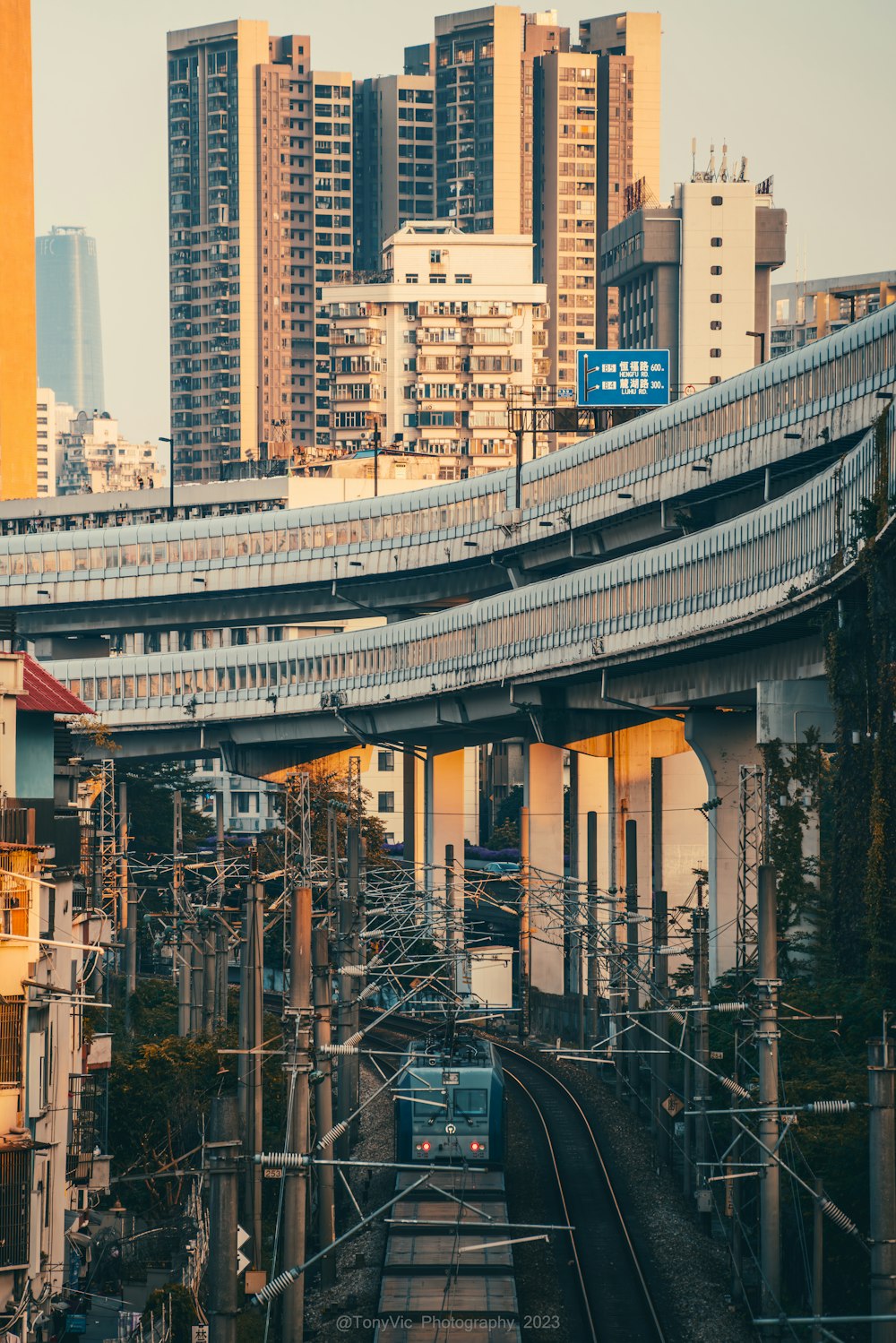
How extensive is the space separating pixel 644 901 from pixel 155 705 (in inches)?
921

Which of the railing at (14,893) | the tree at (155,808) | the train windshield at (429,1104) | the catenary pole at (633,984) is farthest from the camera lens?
the tree at (155,808)

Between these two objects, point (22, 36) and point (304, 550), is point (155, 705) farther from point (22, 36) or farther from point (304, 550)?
point (22, 36)

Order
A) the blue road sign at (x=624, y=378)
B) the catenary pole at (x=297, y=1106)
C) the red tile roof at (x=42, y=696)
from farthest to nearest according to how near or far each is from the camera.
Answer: the blue road sign at (x=624, y=378) < the red tile roof at (x=42, y=696) < the catenary pole at (x=297, y=1106)

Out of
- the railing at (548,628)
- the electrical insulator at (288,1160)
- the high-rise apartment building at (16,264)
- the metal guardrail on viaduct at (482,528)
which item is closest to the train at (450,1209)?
the electrical insulator at (288,1160)

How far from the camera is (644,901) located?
97.2 metres

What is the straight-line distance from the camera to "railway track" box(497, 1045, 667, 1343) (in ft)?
131

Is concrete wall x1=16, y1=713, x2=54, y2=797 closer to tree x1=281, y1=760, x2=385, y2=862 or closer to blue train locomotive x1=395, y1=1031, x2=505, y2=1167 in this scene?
blue train locomotive x1=395, y1=1031, x2=505, y2=1167

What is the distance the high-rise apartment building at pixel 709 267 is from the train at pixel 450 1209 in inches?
5402

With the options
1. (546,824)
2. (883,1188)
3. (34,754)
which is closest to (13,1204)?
(34,754)

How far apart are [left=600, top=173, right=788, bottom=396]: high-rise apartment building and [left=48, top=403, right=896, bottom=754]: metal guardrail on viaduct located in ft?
298

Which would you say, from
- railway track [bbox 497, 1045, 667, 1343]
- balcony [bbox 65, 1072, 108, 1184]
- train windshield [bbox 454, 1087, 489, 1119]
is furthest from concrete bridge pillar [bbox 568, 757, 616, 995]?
balcony [bbox 65, 1072, 108, 1184]

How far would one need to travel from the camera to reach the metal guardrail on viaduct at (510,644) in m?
56.7

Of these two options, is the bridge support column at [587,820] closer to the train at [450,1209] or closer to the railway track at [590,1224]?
the railway track at [590,1224]

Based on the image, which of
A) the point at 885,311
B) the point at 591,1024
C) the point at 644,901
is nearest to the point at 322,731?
the point at 644,901
